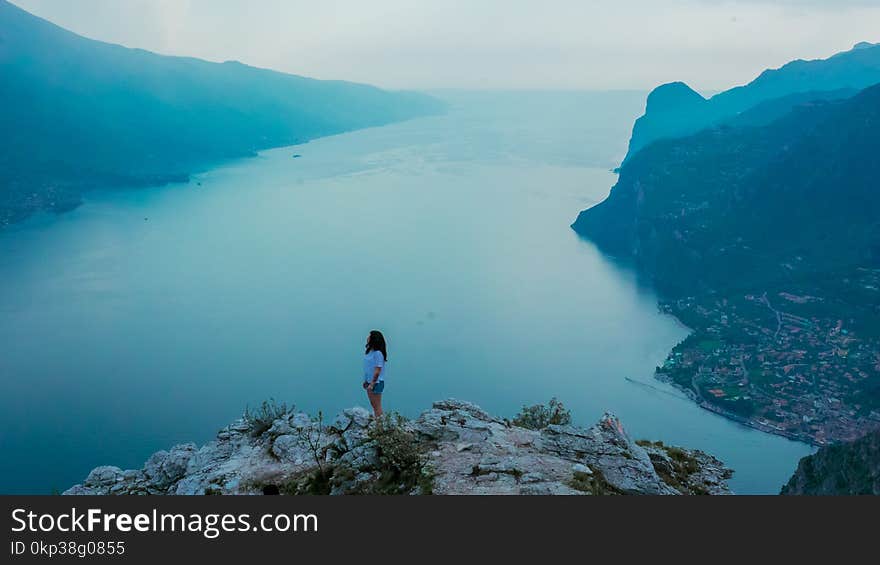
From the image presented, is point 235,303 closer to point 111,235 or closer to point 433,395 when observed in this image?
point 433,395

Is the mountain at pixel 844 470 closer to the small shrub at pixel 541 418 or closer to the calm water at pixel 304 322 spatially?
the small shrub at pixel 541 418

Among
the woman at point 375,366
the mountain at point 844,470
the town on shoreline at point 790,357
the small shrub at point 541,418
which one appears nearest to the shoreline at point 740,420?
the town on shoreline at point 790,357

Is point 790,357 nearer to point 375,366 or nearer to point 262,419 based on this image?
point 375,366

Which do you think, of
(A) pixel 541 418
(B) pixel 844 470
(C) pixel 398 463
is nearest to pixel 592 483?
(C) pixel 398 463

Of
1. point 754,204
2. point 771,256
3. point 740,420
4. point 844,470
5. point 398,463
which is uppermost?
point 754,204

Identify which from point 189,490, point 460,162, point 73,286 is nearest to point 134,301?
point 73,286
